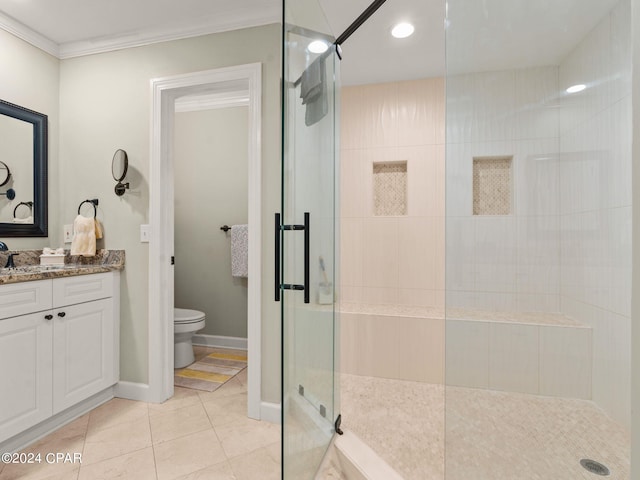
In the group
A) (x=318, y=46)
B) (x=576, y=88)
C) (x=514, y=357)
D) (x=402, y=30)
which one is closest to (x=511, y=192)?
(x=576, y=88)

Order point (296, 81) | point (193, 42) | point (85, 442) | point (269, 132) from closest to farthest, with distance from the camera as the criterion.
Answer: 1. point (296, 81)
2. point (85, 442)
3. point (269, 132)
4. point (193, 42)

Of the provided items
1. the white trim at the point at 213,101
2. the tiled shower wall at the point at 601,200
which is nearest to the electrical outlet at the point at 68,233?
the white trim at the point at 213,101

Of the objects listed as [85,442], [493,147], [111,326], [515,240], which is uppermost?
[493,147]

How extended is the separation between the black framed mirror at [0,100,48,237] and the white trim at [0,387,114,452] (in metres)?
1.12

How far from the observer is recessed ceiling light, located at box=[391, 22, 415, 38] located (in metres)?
2.06

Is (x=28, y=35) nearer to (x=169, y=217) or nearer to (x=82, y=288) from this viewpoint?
(x=169, y=217)

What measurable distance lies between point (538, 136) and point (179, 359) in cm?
289

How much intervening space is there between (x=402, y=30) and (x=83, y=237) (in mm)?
2412

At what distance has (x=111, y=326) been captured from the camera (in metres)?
2.23

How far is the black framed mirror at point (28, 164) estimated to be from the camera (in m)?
2.12

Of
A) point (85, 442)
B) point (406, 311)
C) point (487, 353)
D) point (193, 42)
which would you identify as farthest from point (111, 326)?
point (487, 353)

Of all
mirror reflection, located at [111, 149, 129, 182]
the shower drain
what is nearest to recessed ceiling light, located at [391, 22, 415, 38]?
mirror reflection, located at [111, 149, 129, 182]

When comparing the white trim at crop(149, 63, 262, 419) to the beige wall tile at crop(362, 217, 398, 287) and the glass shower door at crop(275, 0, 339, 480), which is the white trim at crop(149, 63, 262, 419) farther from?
the beige wall tile at crop(362, 217, 398, 287)

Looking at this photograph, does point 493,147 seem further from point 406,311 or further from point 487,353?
point 406,311
